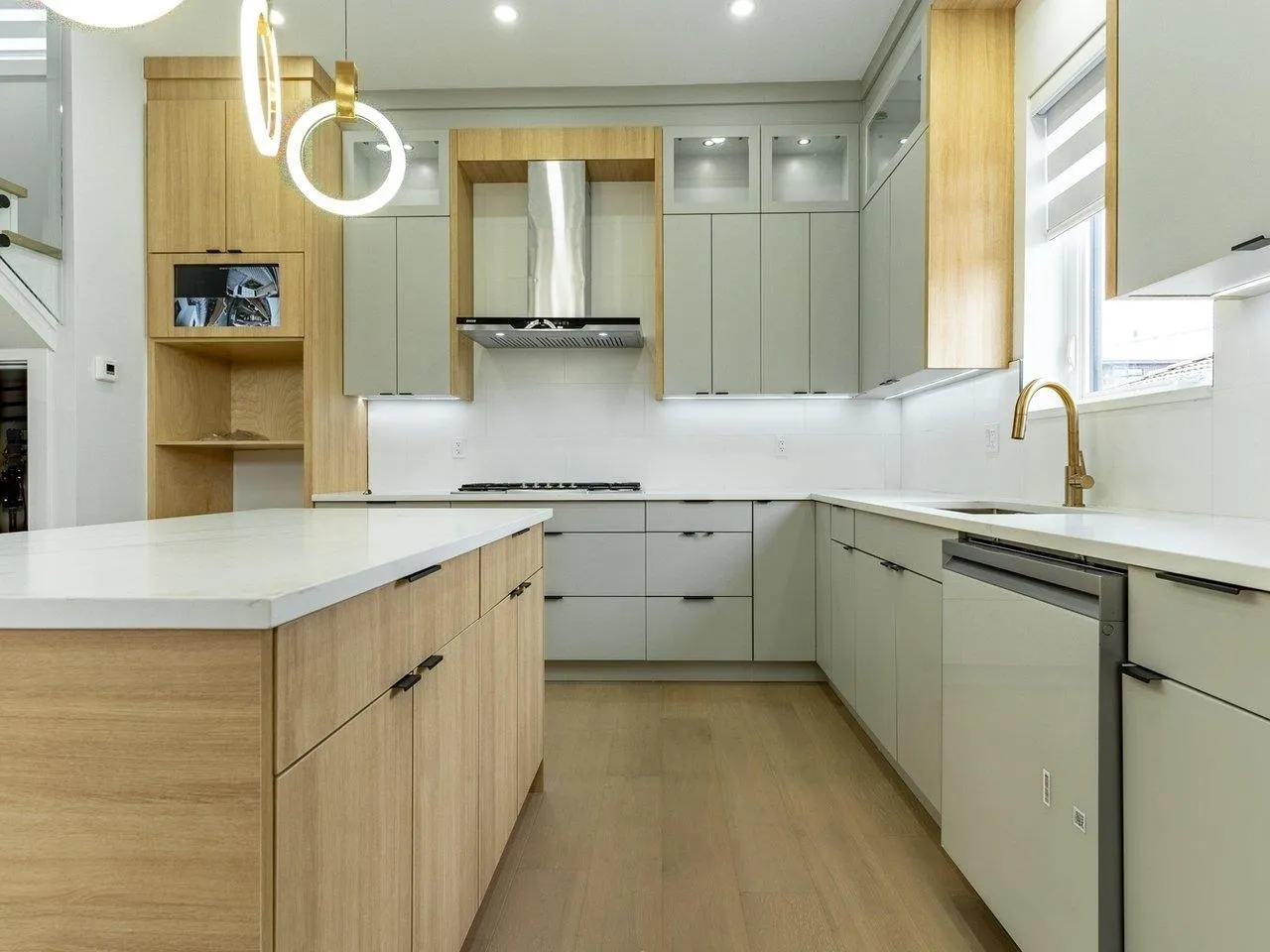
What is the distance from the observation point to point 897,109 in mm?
3322

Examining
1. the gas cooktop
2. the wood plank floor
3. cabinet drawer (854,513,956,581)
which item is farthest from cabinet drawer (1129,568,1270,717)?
the gas cooktop

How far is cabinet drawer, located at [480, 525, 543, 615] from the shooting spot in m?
1.70

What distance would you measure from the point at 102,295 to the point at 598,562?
2546 millimetres

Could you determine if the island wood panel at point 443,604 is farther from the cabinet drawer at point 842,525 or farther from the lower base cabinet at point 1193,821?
the cabinet drawer at point 842,525

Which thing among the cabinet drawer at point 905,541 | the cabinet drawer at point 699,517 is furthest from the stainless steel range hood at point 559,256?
the cabinet drawer at point 905,541

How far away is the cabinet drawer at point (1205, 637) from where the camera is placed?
0.92m

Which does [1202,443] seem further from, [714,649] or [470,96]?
[470,96]

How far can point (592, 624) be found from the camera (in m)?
3.60

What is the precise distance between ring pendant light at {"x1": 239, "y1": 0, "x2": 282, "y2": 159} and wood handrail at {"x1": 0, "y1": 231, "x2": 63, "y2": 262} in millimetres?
1774

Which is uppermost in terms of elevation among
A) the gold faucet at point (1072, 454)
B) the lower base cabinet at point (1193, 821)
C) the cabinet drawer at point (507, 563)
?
the gold faucet at point (1072, 454)

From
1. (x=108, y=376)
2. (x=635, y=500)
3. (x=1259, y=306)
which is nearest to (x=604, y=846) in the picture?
(x=635, y=500)

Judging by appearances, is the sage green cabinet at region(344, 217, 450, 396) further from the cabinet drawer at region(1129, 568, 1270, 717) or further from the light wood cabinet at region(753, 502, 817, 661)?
the cabinet drawer at region(1129, 568, 1270, 717)

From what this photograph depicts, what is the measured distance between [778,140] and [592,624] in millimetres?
2646

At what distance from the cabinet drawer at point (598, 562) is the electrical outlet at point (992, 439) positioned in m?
1.55
